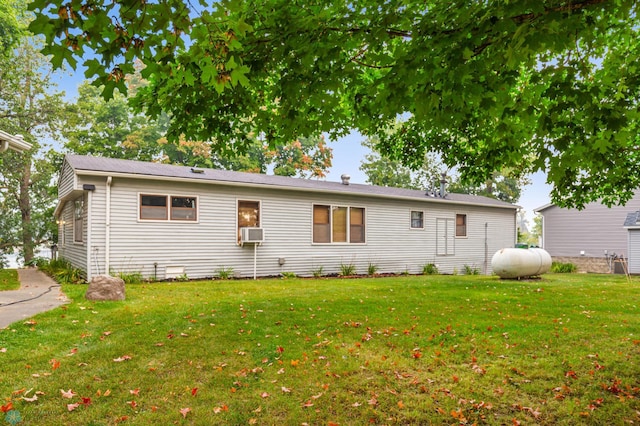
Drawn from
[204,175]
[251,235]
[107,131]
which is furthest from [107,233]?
[107,131]

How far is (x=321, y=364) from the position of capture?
4285 mm

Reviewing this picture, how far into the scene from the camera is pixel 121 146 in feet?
78.1

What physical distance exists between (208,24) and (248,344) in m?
3.65

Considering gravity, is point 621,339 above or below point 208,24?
below

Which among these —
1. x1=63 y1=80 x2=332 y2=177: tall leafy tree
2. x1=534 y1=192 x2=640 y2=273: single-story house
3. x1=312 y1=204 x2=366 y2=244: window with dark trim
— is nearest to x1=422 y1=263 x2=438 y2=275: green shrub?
x1=312 y1=204 x2=366 y2=244: window with dark trim

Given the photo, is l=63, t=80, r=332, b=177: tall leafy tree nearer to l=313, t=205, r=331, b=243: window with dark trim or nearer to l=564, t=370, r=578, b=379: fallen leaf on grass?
l=313, t=205, r=331, b=243: window with dark trim

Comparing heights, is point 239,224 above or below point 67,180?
below

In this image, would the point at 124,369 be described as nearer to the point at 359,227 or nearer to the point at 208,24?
the point at 208,24

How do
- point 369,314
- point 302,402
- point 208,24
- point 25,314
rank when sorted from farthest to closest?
point 369,314 → point 25,314 → point 302,402 → point 208,24

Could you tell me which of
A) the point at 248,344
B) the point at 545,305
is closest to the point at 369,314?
the point at 248,344

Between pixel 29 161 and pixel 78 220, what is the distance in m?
11.1

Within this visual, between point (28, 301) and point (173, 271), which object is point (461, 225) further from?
point (28, 301)

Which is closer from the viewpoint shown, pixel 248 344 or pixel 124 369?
pixel 124 369

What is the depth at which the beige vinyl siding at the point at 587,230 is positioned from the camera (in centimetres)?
1990
